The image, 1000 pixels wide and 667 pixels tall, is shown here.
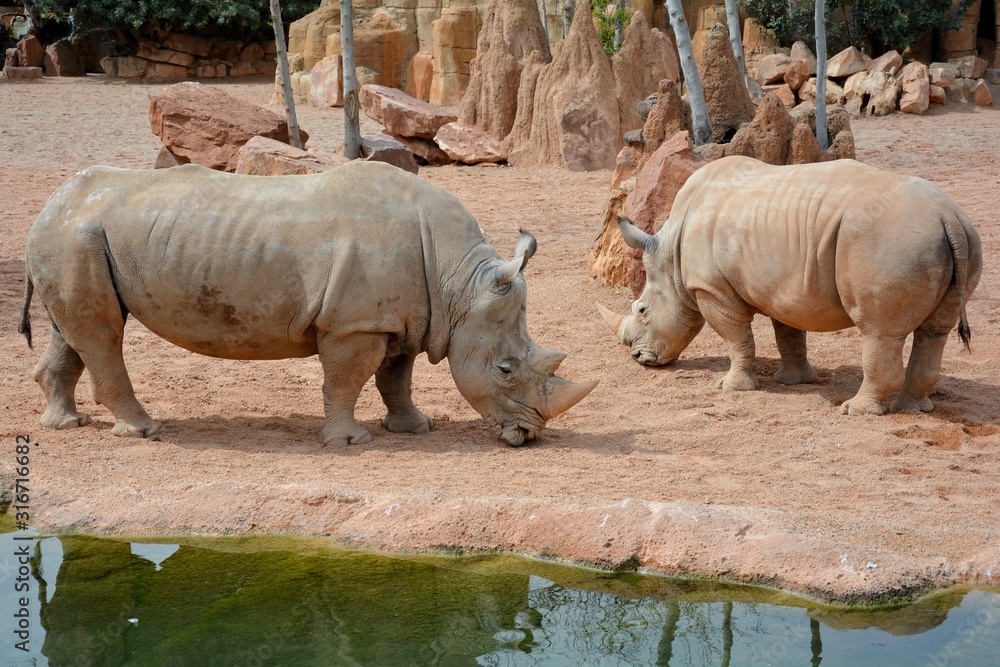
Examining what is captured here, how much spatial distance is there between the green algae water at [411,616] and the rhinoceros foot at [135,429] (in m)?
1.42

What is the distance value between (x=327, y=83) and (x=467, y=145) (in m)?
8.97

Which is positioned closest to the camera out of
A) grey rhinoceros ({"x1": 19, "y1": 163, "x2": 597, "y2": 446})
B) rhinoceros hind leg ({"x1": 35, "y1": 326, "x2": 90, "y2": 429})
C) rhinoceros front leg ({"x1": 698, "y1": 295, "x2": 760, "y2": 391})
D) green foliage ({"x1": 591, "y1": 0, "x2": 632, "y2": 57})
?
grey rhinoceros ({"x1": 19, "y1": 163, "x2": 597, "y2": 446})

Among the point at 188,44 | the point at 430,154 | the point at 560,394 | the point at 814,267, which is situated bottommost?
the point at 430,154

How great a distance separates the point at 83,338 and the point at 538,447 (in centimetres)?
261

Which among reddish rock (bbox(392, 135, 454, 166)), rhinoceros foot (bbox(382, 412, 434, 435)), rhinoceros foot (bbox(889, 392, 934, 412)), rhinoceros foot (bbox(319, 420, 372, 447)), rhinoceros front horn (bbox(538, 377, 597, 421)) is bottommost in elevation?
reddish rock (bbox(392, 135, 454, 166))

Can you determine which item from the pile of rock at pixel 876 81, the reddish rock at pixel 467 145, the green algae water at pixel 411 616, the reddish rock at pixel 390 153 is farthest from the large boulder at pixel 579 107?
the green algae water at pixel 411 616

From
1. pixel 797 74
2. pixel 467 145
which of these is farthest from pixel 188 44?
pixel 797 74

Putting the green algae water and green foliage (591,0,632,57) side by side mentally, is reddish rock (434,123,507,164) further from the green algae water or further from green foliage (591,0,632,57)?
the green algae water

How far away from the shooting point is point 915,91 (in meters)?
21.0

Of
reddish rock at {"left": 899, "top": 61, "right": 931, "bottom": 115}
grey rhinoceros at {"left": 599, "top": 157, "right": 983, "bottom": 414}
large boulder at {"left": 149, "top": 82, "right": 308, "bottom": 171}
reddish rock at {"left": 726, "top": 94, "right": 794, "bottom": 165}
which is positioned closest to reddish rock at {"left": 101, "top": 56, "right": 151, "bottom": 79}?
large boulder at {"left": 149, "top": 82, "right": 308, "bottom": 171}

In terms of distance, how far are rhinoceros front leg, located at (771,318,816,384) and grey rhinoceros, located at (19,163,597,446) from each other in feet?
6.73

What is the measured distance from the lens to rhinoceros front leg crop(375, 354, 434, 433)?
684 cm

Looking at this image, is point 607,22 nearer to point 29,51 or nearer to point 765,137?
point 765,137

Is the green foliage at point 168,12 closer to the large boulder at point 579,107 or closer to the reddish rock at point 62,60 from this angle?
the reddish rock at point 62,60
